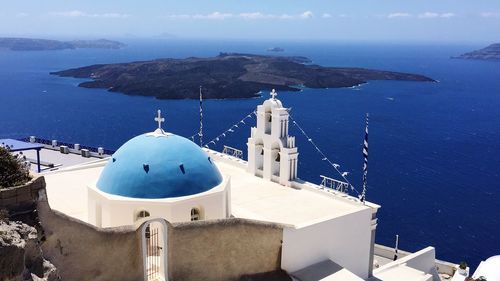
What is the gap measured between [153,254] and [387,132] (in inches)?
2640

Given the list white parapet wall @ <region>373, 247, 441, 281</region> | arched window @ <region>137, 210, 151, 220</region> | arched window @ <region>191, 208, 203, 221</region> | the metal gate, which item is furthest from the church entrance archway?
white parapet wall @ <region>373, 247, 441, 281</region>

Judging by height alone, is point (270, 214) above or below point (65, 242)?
below

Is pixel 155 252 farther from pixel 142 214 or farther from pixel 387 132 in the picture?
pixel 387 132

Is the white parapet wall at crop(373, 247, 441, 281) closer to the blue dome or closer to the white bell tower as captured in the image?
the white bell tower

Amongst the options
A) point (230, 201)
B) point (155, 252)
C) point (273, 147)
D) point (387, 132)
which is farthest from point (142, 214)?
point (387, 132)

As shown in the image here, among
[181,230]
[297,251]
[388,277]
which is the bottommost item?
[388,277]

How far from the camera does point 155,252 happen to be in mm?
15367

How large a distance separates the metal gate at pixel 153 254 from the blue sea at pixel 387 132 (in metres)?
26.6

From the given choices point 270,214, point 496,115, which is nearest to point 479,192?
point 270,214

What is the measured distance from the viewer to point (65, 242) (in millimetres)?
11859

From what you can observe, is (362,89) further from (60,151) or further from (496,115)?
(60,151)

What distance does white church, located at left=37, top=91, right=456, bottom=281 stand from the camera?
15.3 meters

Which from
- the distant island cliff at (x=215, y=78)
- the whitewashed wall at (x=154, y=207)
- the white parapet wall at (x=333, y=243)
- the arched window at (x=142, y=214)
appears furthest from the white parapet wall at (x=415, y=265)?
the distant island cliff at (x=215, y=78)

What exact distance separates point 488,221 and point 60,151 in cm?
3749
